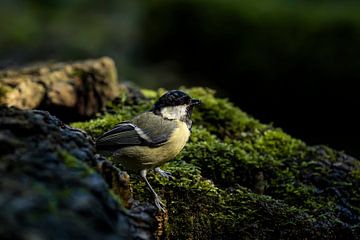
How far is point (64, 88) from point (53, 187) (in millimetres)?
3184

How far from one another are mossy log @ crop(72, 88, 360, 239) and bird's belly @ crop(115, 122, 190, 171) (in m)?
0.09

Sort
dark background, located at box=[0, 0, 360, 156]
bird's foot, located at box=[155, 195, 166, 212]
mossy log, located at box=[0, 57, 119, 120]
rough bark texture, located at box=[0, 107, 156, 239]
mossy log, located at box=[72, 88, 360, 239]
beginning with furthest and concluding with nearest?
1. dark background, located at box=[0, 0, 360, 156]
2. mossy log, located at box=[0, 57, 119, 120]
3. mossy log, located at box=[72, 88, 360, 239]
4. bird's foot, located at box=[155, 195, 166, 212]
5. rough bark texture, located at box=[0, 107, 156, 239]

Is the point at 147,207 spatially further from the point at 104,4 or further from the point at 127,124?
the point at 104,4

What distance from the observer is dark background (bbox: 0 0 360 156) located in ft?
27.0

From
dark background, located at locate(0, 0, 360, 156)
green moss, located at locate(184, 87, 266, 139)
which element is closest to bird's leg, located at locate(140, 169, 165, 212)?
green moss, located at locate(184, 87, 266, 139)

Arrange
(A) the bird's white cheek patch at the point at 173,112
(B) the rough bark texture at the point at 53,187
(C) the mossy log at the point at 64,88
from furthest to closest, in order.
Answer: (C) the mossy log at the point at 64,88, (A) the bird's white cheek patch at the point at 173,112, (B) the rough bark texture at the point at 53,187

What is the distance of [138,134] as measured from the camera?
365cm

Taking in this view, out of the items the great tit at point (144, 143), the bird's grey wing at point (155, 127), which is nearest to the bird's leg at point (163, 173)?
the great tit at point (144, 143)

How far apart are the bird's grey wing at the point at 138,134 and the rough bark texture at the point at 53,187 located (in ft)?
3.87

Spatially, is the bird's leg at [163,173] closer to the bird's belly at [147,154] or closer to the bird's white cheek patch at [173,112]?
the bird's belly at [147,154]

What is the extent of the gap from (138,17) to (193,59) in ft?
15.1

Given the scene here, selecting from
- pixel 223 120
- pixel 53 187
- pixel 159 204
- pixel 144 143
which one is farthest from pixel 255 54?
pixel 53 187

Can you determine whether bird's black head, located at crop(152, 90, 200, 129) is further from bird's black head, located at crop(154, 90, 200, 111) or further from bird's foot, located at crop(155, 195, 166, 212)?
bird's foot, located at crop(155, 195, 166, 212)

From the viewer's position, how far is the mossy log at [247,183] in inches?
130
